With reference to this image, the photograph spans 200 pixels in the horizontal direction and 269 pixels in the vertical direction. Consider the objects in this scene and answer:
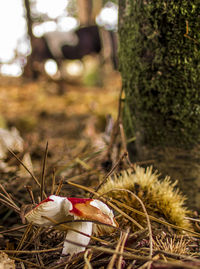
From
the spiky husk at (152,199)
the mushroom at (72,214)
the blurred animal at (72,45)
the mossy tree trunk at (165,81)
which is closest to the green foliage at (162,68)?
the mossy tree trunk at (165,81)

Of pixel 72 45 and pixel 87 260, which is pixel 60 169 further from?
pixel 72 45

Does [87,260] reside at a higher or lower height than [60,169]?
higher

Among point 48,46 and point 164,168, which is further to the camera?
point 48,46

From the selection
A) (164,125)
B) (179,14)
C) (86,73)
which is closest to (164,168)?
(164,125)

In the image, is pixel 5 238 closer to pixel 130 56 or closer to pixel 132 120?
pixel 132 120

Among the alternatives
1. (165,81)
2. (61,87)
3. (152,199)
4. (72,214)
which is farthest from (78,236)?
(61,87)

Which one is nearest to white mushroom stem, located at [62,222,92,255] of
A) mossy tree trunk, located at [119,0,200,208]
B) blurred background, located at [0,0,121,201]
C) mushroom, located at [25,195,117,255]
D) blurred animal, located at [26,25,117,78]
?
mushroom, located at [25,195,117,255]
